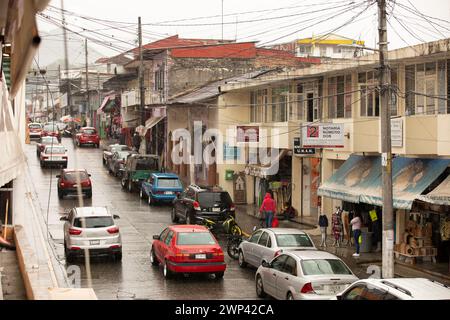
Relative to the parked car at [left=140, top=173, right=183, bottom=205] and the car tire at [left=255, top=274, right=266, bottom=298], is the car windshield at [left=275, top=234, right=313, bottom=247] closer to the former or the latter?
the car tire at [left=255, top=274, right=266, bottom=298]

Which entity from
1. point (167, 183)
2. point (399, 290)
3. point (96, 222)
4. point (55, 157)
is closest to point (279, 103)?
point (167, 183)

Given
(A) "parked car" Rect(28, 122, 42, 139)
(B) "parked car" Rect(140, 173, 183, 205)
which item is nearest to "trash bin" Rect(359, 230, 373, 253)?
(B) "parked car" Rect(140, 173, 183, 205)

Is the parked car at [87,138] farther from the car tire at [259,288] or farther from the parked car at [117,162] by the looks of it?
the car tire at [259,288]

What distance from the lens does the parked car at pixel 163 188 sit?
32812 mm

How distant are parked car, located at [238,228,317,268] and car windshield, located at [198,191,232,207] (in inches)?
246

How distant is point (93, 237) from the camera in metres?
20.3

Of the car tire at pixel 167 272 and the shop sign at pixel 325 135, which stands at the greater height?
the shop sign at pixel 325 135

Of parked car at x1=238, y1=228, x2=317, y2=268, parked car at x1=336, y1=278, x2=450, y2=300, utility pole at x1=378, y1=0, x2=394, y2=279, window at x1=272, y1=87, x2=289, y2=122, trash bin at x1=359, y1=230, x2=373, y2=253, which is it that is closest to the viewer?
parked car at x1=336, y1=278, x2=450, y2=300

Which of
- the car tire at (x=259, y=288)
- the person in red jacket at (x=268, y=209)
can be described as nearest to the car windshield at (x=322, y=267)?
the car tire at (x=259, y=288)

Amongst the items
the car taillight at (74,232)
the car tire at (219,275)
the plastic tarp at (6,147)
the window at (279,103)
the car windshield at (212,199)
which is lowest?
the car tire at (219,275)

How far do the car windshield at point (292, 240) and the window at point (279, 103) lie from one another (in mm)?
12238

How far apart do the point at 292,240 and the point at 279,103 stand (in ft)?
42.9

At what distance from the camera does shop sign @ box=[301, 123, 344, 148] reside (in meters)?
23.6

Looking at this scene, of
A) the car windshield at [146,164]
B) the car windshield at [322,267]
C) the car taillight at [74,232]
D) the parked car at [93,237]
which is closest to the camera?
the car windshield at [322,267]
